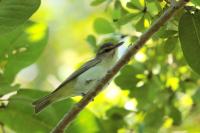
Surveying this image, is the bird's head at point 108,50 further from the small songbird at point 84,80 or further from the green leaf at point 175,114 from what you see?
the green leaf at point 175,114

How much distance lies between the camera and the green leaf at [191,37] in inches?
95.4

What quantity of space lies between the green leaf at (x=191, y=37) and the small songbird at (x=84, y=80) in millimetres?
387

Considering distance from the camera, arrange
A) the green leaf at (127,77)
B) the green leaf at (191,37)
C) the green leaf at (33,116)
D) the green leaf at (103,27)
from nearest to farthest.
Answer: the green leaf at (191,37), the green leaf at (33,116), the green leaf at (127,77), the green leaf at (103,27)

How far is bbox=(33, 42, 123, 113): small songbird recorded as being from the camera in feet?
8.95

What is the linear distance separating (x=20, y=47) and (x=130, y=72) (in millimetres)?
708

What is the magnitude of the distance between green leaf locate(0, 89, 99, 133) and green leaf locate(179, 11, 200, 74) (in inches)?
37.6

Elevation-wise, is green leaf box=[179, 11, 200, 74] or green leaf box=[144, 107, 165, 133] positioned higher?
green leaf box=[144, 107, 165, 133]

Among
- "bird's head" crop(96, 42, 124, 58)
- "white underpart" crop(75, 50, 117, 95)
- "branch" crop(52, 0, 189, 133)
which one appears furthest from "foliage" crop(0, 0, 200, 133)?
"branch" crop(52, 0, 189, 133)

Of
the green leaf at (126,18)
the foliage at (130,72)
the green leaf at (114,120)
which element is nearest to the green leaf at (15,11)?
the foliage at (130,72)

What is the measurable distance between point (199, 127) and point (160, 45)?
871 millimetres

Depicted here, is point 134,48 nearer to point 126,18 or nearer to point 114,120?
point 126,18

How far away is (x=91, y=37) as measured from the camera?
11.1ft

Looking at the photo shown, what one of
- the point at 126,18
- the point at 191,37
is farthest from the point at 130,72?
the point at 191,37

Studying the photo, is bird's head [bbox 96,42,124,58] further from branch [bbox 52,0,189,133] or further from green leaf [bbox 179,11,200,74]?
branch [bbox 52,0,189,133]
